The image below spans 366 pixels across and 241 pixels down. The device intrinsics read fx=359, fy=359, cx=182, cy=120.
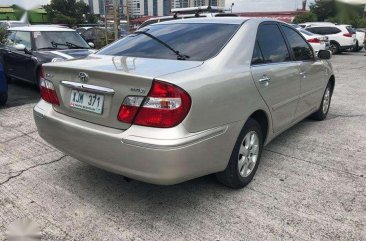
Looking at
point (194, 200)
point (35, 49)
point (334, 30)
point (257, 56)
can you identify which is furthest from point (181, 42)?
point (334, 30)

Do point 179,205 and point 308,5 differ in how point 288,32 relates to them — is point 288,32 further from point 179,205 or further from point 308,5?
point 308,5

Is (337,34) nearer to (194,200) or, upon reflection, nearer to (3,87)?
(3,87)

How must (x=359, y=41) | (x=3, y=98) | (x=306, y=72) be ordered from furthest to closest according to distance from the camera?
(x=359, y=41)
(x=3, y=98)
(x=306, y=72)

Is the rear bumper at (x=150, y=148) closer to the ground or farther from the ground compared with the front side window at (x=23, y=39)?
closer to the ground

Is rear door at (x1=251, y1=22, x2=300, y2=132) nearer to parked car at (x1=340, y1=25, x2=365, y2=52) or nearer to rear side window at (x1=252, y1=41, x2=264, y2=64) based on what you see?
rear side window at (x1=252, y1=41, x2=264, y2=64)

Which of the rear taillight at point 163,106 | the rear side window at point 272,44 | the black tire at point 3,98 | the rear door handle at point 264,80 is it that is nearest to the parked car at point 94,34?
the black tire at point 3,98

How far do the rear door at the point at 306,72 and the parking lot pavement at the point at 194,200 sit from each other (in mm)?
582

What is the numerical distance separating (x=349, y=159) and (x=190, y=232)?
2309 mm

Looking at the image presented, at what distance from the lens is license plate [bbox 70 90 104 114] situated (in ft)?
8.88

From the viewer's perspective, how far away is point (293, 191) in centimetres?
328

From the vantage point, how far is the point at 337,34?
62.2 ft

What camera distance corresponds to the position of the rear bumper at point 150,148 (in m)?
2.45

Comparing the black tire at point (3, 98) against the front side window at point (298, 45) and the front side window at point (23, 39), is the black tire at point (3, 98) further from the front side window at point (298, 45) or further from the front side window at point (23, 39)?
the front side window at point (298, 45)

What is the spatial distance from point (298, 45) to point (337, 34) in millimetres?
16496
